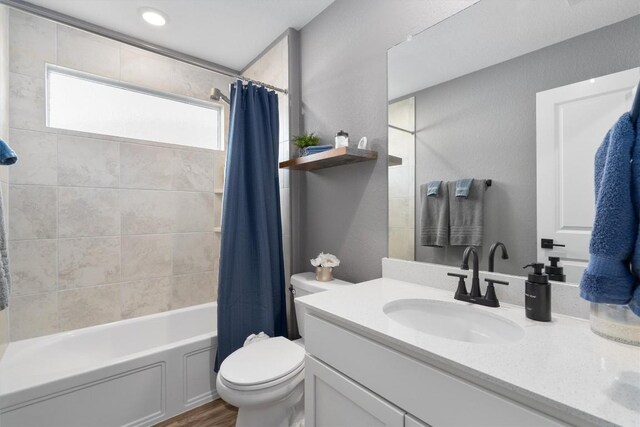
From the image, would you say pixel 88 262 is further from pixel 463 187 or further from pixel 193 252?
pixel 463 187

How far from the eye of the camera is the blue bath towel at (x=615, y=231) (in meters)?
0.48

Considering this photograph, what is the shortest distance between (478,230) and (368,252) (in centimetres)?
62

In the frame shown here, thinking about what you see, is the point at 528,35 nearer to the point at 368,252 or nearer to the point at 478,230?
the point at 478,230

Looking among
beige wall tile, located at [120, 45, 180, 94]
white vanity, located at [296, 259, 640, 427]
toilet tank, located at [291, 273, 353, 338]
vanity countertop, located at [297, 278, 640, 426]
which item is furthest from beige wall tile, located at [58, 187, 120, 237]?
vanity countertop, located at [297, 278, 640, 426]

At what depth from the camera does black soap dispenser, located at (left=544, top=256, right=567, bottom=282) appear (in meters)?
0.94

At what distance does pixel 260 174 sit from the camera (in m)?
1.84

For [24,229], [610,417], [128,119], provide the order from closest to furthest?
[610,417], [24,229], [128,119]

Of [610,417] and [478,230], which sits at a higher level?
[478,230]

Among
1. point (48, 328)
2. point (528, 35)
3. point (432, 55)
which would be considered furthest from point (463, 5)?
point (48, 328)

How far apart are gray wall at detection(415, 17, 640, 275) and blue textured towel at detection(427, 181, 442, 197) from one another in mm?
27

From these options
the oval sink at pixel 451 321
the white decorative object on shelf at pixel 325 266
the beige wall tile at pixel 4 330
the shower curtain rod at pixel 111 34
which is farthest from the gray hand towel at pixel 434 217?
the beige wall tile at pixel 4 330

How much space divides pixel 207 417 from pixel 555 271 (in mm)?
1935

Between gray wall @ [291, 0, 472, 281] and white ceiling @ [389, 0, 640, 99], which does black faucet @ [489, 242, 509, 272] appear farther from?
white ceiling @ [389, 0, 640, 99]

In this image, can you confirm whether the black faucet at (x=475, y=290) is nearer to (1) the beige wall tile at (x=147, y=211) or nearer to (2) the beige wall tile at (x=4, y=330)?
(1) the beige wall tile at (x=147, y=211)
